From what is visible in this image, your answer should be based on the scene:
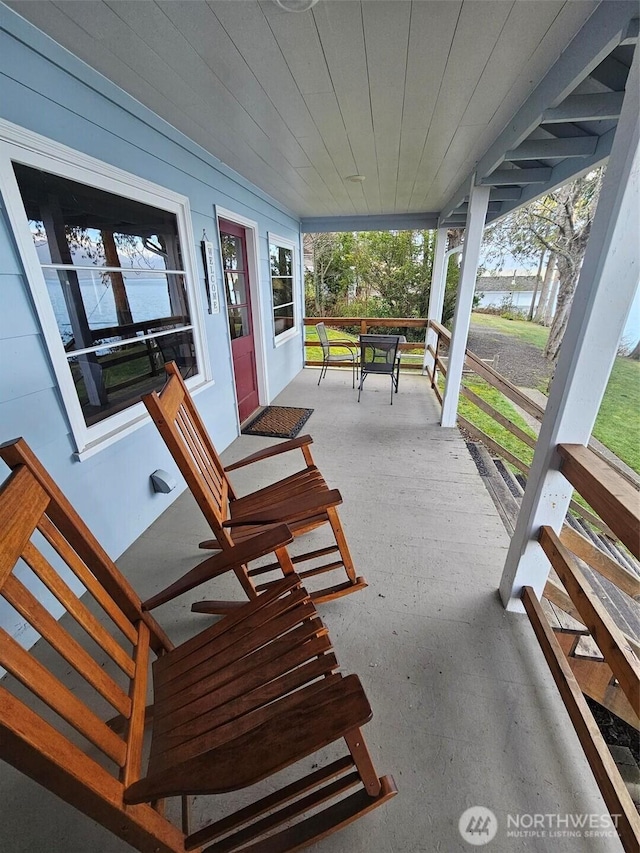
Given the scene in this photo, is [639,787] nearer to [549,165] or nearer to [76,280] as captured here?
[76,280]

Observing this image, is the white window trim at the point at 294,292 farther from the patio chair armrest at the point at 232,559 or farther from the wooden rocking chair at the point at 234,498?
the patio chair armrest at the point at 232,559

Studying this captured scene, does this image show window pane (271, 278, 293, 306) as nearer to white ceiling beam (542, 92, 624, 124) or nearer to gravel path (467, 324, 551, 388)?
white ceiling beam (542, 92, 624, 124)

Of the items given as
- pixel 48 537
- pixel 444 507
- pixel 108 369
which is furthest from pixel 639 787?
pixel 108 369

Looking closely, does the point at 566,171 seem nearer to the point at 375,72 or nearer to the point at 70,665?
the point at 375,72

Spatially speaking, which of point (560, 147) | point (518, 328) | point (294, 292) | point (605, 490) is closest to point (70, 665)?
point (605, 490)

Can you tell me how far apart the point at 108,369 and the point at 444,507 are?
2.16 metres

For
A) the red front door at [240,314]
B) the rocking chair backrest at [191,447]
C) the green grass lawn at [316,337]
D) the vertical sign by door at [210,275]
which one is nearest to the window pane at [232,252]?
the red front door at [240,314]

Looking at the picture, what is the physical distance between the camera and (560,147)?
72.1 inches

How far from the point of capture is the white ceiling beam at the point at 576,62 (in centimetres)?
104

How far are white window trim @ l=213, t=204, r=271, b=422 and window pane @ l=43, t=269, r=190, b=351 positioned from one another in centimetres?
74

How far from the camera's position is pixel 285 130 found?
2.04 m

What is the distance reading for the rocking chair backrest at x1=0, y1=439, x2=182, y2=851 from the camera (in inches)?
21.6
